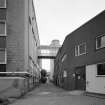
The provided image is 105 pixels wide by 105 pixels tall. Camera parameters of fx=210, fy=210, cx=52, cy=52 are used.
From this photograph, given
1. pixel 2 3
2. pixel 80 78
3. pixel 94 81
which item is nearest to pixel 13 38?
pixel 2 3

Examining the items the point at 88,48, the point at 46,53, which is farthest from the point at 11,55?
the point at 46,53

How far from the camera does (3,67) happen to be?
19516 millimetres

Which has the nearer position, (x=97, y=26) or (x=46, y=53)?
(x=97, y=26)

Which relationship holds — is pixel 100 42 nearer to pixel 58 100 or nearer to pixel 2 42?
pixel 58 100

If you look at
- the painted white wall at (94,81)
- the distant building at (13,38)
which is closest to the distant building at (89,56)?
the painted white wall at (94,81)

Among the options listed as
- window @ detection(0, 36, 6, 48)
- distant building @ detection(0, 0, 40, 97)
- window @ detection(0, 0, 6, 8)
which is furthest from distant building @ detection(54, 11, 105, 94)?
window @ detection(0, 0, 6, 8)

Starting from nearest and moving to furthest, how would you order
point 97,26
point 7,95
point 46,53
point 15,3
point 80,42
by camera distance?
point 7,95
point 97,26
point 15,3
point 80,42
point 46,53

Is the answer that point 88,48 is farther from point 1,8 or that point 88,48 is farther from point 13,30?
point 1,8

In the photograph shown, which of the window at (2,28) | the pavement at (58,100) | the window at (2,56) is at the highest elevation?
the window at (2,28)

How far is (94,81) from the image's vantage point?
62.3 feet

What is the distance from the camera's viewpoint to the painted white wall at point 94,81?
17.6 metres

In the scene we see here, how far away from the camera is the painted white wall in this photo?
17.6 m

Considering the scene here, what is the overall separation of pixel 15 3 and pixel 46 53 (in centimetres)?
4123

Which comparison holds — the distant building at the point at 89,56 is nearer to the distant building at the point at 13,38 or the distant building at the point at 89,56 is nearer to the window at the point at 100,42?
the window at the point at 100,42
